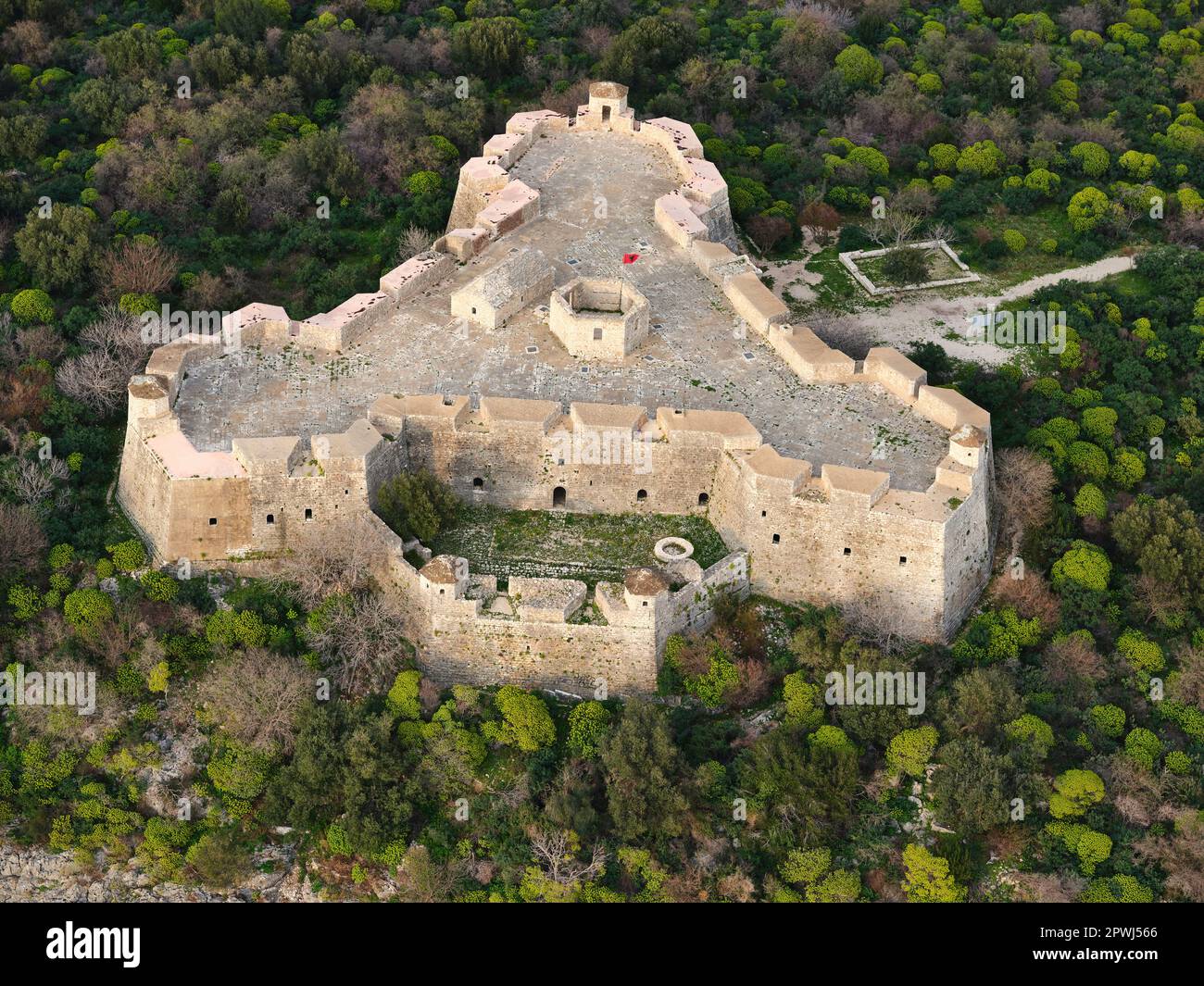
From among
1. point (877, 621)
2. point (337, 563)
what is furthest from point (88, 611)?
point (877, 621)

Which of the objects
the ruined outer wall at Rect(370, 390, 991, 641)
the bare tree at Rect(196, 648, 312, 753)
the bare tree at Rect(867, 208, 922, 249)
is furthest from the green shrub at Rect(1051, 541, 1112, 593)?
the bare tree at Rect(196, 648, 312, 753)

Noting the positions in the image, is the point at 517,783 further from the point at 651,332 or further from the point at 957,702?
the point at 651,332

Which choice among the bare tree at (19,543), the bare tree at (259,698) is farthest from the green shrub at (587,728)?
the bare tree at (19,543)

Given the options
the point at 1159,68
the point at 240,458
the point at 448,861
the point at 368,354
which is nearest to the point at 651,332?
the point at 368,354

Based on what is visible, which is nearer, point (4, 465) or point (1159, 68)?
point (4, 465)

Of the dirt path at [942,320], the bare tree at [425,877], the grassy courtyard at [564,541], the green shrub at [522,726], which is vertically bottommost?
the bare tree at [425,877]

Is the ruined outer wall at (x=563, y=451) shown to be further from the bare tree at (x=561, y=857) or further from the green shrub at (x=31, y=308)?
the green shrub at (x=31, y=308)
